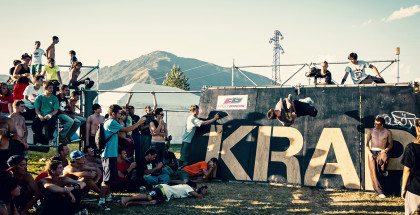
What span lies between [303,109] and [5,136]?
7182 millimetres

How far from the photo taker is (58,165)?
237 inches

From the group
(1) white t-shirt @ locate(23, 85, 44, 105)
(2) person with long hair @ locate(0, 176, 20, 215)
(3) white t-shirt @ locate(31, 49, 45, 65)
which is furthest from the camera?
(3) white t-shirt @ locate(31, 49, 45, 65)

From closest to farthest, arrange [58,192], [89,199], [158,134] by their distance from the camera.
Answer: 1. [58,192]
2. [89,199]
3. [158,134]

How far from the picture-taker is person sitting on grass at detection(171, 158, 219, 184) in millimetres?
9977

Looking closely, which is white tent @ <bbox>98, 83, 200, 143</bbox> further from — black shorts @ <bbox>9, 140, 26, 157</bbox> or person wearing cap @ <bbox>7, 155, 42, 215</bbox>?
person wearing cap @ <bbox>7, 155, 42, 215</bbox>

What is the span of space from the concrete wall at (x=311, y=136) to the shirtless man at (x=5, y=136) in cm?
555

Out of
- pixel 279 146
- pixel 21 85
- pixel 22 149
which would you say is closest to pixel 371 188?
pixel 279 146

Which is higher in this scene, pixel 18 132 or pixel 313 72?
pixel 313 72

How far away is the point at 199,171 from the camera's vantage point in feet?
33.4

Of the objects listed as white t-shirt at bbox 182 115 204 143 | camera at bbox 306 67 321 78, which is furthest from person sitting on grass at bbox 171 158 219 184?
camera at bbox 306 67 321 78

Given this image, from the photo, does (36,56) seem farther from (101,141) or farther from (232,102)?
(232,102)

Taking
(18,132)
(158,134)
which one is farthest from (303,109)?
(18,132)

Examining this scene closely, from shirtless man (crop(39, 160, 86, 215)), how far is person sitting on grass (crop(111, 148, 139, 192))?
2265 millimetres

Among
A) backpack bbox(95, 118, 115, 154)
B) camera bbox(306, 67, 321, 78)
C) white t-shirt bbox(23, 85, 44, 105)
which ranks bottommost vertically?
backpack bbox(95, 118, 115, 154)
